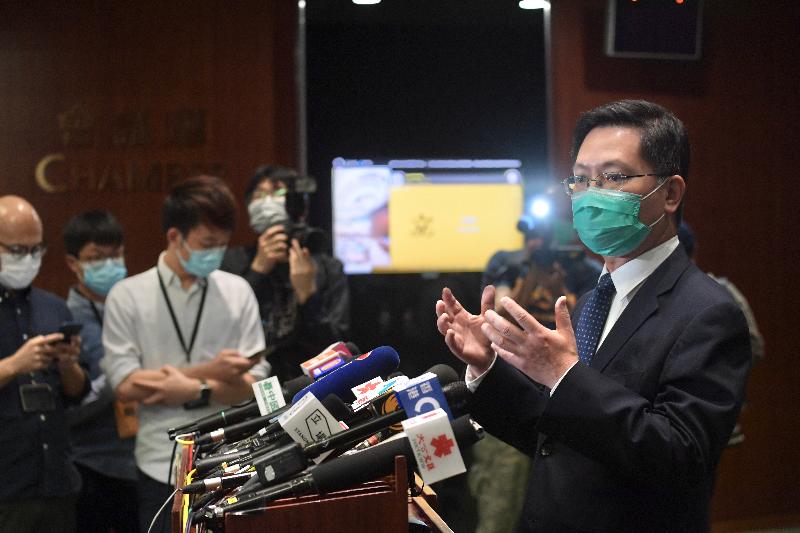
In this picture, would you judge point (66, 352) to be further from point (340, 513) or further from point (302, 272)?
point (340, 513)

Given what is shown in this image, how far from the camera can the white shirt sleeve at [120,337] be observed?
3.36m

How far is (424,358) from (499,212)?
1018 mm

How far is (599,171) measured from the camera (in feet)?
6.42

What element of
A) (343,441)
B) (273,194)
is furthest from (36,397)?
(343,441)

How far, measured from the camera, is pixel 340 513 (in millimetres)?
1371

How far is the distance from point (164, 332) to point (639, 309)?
6.86ft

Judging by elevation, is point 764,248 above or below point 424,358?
above

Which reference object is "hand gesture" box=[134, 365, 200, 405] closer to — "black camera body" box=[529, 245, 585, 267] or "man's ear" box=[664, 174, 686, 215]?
"black camera body" box=[529, 245, 585, 267]

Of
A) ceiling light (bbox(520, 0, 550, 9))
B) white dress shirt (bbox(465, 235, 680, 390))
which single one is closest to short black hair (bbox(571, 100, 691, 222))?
white dress shirt (bbox(465, 235, 680, 390))

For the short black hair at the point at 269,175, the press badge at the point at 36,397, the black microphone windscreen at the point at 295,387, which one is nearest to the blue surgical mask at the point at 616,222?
the black microphone windscreen at the point at 295,387

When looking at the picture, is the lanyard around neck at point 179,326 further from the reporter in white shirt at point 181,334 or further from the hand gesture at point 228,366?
the hand gesture at point 228,366

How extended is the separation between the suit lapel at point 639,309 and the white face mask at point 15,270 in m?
2.51

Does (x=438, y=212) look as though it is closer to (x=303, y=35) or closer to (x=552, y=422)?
(x=303, y=35)

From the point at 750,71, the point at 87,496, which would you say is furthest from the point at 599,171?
the point at 750,71
